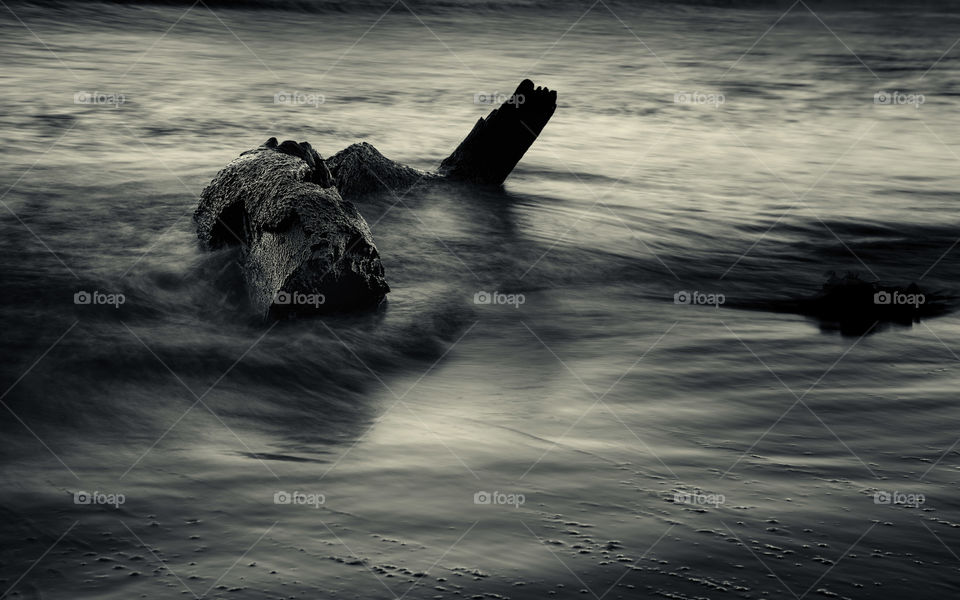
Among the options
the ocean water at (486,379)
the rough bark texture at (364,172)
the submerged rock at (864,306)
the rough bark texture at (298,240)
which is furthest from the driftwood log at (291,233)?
the submerged rock at (864,306)

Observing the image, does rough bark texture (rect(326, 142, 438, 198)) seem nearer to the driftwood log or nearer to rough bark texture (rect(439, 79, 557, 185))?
rough bark texture (rect(439, 79, 557, 185))

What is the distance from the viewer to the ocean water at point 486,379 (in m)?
3.92

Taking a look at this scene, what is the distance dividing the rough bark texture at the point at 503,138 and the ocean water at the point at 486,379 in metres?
0.43

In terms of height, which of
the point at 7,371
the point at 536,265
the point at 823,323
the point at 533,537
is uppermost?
the point at 536,265

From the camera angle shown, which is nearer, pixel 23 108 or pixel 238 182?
pixel 238 182

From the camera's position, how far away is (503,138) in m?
11.0

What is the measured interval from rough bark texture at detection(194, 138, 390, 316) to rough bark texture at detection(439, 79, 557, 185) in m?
3.64

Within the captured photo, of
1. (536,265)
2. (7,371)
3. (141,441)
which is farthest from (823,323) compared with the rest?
(7,371)

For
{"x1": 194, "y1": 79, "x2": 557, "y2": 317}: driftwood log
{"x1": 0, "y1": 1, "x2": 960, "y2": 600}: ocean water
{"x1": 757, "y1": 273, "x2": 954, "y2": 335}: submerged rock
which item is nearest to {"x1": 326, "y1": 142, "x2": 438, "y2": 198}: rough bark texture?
{"x1": 0, "y1": 1, "x2": 960, "y2": 600}: ocean water

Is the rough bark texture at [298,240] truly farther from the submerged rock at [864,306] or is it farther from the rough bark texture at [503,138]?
the rough bark texture at [503,138]

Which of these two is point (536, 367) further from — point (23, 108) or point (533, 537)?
point (23, 108)

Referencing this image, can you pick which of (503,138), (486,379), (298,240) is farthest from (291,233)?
(503,138)

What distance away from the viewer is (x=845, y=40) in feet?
93.4

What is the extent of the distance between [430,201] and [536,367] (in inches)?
159
